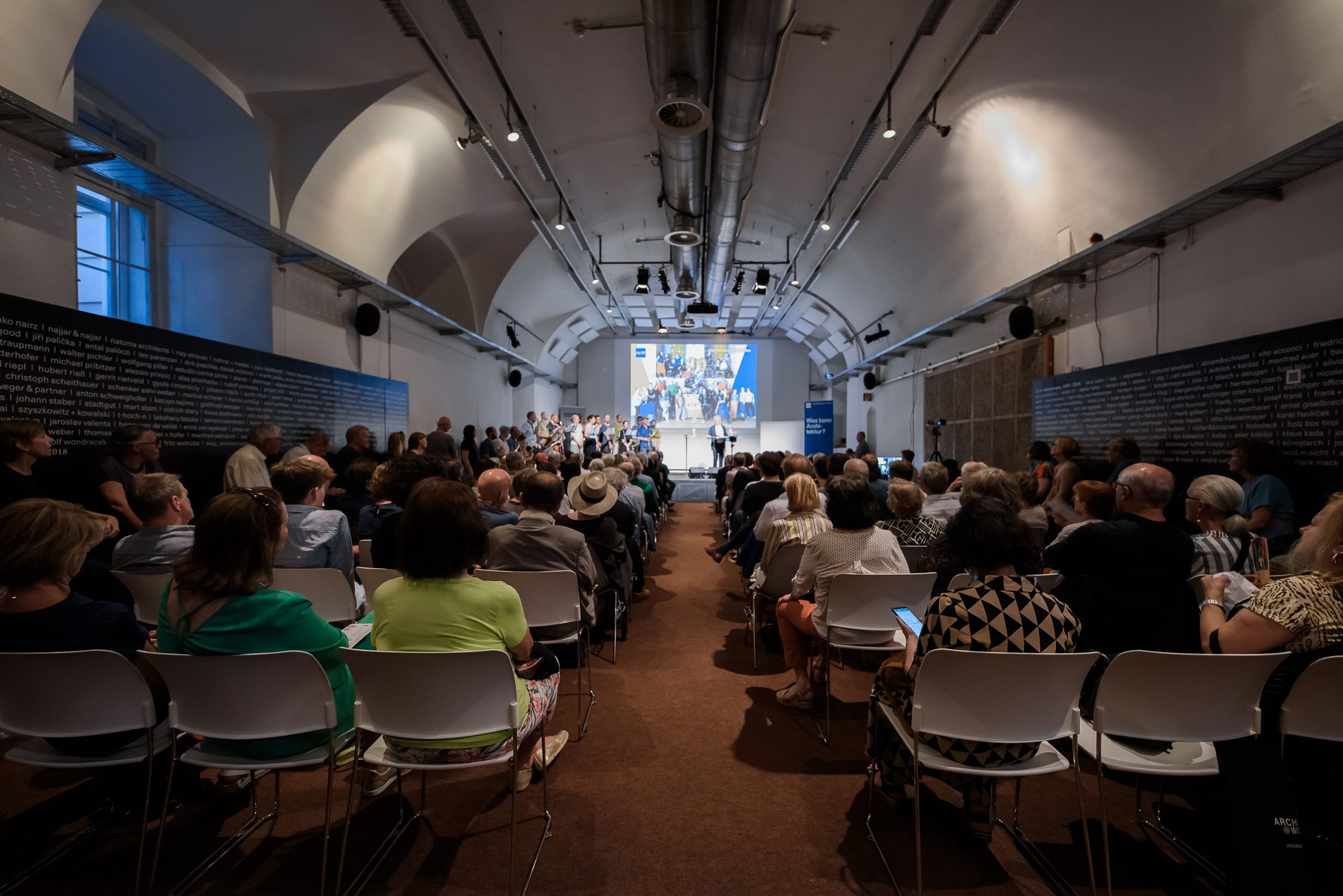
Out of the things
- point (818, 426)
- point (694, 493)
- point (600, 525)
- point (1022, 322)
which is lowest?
point (694, 493)

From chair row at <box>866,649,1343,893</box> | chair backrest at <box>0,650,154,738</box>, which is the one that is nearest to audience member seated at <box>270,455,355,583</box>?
chair backrest at <box>0,650,154,738</box>

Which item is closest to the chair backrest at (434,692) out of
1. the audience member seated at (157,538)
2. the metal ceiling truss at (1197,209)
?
the audience member seated at (157,538)

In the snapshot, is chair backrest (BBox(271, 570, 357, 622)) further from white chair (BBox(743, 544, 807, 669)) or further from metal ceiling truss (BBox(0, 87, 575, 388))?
metal ceiling truss (BBox(0, 87, 575, 388))

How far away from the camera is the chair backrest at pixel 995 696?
1696 mm

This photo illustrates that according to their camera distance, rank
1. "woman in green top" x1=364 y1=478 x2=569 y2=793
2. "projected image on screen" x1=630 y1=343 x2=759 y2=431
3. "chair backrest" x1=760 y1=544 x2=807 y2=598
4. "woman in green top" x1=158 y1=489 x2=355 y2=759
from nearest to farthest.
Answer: "woman in green top" x1=158 y1=489 x2=355 y2=759 → "woman in green top" x1=364 y1=478 x2=569 y2=793 → "chair backrest" x1=760 y1=544 x2=807 y2=598 → "projected image on screen" x1=630 y1=343 x2=759 y2=431

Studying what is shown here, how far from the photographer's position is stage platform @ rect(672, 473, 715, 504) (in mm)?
13812

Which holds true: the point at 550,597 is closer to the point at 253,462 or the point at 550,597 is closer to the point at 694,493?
the point at 253,462

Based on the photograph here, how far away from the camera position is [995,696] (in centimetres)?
174

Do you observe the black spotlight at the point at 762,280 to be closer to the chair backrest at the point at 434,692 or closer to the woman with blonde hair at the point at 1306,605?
the woman with blonde hair at the point at 1306,605

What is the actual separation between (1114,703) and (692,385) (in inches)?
709

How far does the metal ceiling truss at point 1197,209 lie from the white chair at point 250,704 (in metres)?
5.38

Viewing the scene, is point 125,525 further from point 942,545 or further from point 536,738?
point 942,545

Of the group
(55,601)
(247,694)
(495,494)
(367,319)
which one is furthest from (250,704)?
(367,319)

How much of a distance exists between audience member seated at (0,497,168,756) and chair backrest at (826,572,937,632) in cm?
245
